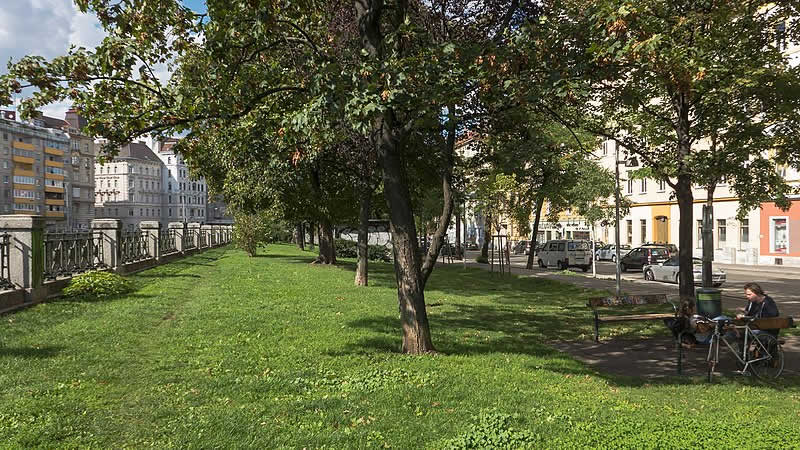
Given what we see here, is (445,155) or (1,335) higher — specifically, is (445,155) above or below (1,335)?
above

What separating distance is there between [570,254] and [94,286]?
27.8 m

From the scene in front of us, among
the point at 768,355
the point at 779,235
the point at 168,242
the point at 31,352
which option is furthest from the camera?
the point at 779,235

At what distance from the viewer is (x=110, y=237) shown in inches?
665

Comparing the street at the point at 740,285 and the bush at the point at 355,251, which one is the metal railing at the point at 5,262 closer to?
the street at the point at 740,285

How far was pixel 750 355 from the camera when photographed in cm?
820

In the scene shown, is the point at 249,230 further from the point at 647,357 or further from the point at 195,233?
the point at 647,357

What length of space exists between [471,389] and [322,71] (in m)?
4.10

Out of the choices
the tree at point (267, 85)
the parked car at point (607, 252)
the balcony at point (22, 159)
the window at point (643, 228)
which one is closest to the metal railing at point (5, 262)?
the tree at point (267, 85)

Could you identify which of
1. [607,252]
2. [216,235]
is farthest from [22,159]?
[607,252]

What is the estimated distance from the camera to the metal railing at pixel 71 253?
12.9 meters

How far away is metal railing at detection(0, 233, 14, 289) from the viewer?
11039 mm

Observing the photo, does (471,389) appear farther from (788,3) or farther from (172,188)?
(172,188)

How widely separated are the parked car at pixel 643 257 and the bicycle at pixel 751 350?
2379cm

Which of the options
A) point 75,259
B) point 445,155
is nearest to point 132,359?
point 445,155
